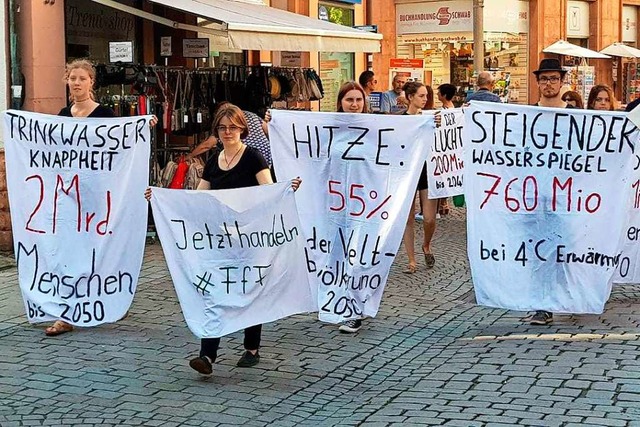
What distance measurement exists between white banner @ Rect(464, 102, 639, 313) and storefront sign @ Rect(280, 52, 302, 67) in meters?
9.14

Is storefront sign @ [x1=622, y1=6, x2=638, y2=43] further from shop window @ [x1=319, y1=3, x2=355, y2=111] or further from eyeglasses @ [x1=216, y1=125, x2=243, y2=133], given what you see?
eyeglasses @ [x1=216, y1=125, x2=243, y2=133]

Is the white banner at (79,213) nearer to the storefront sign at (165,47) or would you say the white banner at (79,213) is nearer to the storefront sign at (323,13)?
the storefront sign at (165,47)

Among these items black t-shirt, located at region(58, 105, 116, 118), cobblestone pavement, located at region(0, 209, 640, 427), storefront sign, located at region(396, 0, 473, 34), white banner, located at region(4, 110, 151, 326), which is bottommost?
cobblestone pavement, located at region(0, 209, 640, 427)

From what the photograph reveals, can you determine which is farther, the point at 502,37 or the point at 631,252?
the point at 502,37

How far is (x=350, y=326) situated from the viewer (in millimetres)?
7891

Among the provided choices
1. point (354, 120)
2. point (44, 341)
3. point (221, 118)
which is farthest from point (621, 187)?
point (44, 341)

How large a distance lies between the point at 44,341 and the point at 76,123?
1.62 meters

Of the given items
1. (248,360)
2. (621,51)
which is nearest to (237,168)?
(248,360)

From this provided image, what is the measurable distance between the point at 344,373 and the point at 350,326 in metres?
1.08

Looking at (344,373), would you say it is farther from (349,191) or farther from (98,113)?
(98,113)

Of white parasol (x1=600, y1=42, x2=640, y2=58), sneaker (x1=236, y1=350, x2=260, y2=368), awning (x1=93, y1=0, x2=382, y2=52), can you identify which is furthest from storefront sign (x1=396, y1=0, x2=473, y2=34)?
sneaker (x1=236, y1=350, x2=260, y2=368)

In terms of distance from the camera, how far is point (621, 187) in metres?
7.63

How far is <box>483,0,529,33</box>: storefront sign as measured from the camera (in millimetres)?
25172

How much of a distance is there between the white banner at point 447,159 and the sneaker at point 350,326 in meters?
3.02
